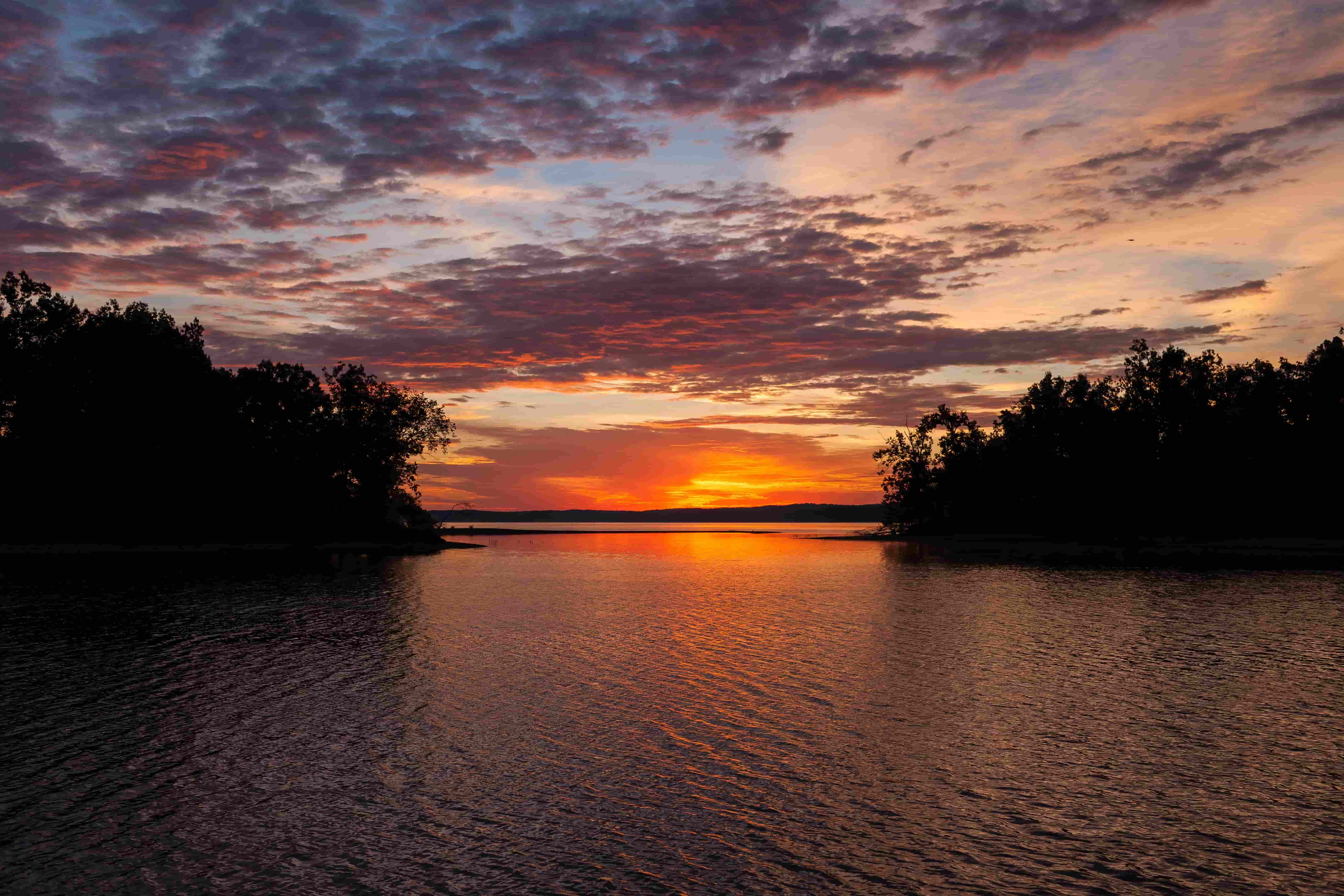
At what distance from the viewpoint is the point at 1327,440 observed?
124 metres

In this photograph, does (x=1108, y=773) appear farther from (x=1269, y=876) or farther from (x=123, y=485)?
(x=123, y=485)

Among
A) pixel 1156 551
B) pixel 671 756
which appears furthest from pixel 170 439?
pixel 1156 551

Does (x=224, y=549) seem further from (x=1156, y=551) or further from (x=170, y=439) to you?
(x=1156, y=551)

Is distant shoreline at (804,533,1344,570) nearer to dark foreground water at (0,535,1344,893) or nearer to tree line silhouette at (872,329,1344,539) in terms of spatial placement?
tree line silhouette at (872,329,1344,539)

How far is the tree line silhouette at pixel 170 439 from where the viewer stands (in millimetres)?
108000

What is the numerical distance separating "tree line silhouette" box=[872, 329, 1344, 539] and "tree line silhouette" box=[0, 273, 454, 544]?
11026 centimetres

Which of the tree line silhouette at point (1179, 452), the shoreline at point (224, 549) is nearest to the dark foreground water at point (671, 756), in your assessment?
the shoreline at point (224, 549)

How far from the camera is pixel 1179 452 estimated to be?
449 feet

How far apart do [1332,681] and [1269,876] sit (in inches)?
813

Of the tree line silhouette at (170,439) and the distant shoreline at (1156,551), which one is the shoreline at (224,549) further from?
the distant shoreline at (1156,551)

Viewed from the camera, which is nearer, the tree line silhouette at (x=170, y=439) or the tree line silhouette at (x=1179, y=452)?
the tree line silhouette at (x=170, y=439)

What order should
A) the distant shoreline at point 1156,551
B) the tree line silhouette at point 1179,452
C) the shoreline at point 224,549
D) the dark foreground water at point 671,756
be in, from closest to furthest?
the dark foreground water at point 671,756 < the distant shoreline at point 1156,551 < the shoreline at point 224,549 < the tree line silhouette at point 1179,452

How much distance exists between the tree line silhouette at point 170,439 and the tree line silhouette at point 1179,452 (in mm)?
110264

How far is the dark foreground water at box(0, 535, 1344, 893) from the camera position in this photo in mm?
14508
